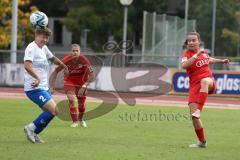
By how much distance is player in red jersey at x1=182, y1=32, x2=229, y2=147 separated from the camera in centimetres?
1236

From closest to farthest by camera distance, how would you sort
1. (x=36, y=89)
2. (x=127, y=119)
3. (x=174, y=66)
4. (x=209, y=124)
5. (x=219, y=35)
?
(x=36, y=89)
(x=209, y=124)
(x=127, y=119)
(x=174, y=66)
(x=219, y=35)

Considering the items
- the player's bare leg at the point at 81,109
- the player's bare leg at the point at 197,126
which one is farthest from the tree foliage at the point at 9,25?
the player's bare leg at the point at 197,126

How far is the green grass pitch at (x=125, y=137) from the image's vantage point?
36.9 ft

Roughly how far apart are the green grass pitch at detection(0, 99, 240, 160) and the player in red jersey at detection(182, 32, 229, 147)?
0.57 m

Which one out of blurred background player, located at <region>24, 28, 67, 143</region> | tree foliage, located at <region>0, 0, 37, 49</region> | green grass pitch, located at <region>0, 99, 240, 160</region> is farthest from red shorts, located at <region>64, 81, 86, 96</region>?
tree foliage, located at <region>0, 0, 37, 49</region>

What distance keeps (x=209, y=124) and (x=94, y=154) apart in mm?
7061

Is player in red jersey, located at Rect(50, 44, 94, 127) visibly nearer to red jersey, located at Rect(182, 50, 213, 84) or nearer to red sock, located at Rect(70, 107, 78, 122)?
red sock, located at Rect(70, 107, 78, 122)

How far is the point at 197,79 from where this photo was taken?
12.5m

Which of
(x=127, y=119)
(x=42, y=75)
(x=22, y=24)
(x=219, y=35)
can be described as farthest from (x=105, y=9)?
(x=42, y=75)

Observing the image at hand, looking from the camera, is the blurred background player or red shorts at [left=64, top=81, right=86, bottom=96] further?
red shorts at [left=64, top=81, right=86, bottom=96]

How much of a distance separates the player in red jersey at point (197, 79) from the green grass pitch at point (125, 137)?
568 mm

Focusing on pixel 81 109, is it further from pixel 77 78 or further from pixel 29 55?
pixel 29 55

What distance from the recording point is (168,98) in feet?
98.2

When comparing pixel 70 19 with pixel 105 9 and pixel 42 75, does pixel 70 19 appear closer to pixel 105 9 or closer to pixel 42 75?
pixel 105 9
